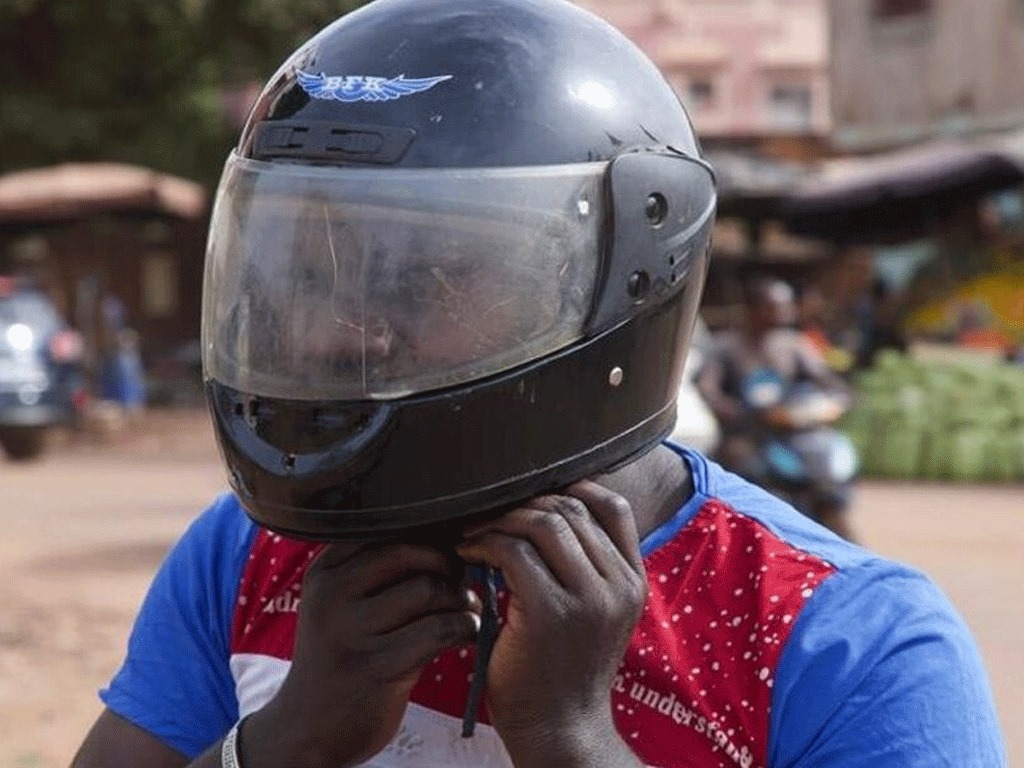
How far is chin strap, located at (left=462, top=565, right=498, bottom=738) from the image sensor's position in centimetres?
185

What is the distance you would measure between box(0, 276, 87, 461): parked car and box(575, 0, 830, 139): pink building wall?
23.2 metres

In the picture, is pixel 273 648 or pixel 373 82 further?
pixel 273 648

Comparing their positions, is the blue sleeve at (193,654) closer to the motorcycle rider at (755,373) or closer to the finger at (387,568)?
the finger at (387,568)

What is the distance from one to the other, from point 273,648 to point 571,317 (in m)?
0.45

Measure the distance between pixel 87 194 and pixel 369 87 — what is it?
20.8 metres

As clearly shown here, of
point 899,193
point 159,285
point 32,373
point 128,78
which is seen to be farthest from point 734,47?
point 32,373

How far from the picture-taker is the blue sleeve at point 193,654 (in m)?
2.14

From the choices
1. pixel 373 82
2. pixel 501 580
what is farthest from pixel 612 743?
pixel 373 82

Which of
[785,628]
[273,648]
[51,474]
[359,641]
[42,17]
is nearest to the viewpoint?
[359,641]

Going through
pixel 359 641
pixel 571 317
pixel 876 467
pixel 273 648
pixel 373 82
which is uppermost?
pixel 373 82

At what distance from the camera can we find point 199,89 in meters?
25.0

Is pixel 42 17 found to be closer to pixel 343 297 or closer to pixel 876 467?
pixel 876 467

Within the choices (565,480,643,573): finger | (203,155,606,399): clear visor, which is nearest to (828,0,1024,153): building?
(203,155,606,399): clear visor

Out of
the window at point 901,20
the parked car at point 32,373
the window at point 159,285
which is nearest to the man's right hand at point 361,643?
the parked car at point 32,373
